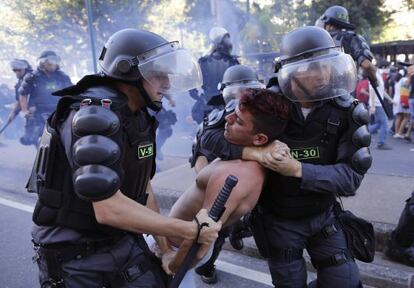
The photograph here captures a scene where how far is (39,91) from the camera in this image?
617 cm

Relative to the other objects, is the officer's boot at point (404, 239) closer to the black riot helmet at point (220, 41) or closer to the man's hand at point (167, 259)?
the man's hand at point (167, 259)

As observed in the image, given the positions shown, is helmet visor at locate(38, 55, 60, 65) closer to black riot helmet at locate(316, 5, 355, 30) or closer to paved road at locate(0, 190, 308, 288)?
paved road at locate(0, 190, 308, 288)

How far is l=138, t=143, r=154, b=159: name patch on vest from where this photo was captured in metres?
1.65

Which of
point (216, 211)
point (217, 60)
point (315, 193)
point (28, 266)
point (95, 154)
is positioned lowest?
point (28, 266)

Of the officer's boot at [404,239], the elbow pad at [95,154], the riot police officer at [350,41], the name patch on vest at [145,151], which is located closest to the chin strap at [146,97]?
the name patch on vest at [145,151]

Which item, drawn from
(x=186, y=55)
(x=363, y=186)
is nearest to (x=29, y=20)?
(x=363, y=186)

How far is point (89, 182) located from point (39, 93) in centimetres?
536

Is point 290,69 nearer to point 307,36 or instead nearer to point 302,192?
point 307,36

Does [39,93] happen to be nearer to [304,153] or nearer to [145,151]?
[145,151]

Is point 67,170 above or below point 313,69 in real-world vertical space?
below

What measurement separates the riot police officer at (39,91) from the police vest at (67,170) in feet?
16.0

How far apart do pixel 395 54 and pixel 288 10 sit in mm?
9331

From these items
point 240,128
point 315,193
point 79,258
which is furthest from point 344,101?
point 79,258

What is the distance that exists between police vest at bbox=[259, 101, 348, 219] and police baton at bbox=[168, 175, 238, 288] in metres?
0.58
